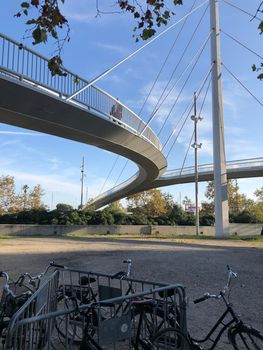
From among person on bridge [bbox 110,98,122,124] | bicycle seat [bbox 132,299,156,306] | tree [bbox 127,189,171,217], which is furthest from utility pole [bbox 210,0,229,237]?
bicycle seat [bbox 132,299,156,306]

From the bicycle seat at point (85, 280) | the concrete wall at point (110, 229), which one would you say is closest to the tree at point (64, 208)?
the concrete wall at point (110, 229)

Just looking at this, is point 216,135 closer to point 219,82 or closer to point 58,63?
point 219,82

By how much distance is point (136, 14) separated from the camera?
16.9 feet

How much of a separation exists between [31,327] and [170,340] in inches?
72.6

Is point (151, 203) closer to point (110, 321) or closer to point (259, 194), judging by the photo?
point (259, 194)

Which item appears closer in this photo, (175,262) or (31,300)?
(31,300)

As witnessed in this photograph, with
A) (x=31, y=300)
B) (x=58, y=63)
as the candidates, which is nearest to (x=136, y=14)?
(x=58, y=63)

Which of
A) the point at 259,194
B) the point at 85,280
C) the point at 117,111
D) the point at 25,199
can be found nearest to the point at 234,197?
the point at 259,194

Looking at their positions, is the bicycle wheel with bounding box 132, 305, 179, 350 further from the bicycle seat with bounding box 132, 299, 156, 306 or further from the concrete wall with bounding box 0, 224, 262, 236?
the concrete wall with bounding box 0, 224, 262, 236

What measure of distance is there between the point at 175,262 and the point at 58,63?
34.0ft

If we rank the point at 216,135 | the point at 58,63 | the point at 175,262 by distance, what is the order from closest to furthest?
the point at 58,63
the point at 175,262
the point at 216,135

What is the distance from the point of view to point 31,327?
3.68 m

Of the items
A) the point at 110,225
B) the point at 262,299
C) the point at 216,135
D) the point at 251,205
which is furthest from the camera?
the point at 251,205

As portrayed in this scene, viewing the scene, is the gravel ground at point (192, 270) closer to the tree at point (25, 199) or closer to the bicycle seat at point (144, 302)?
the bicycle seat at point (144, 302)
